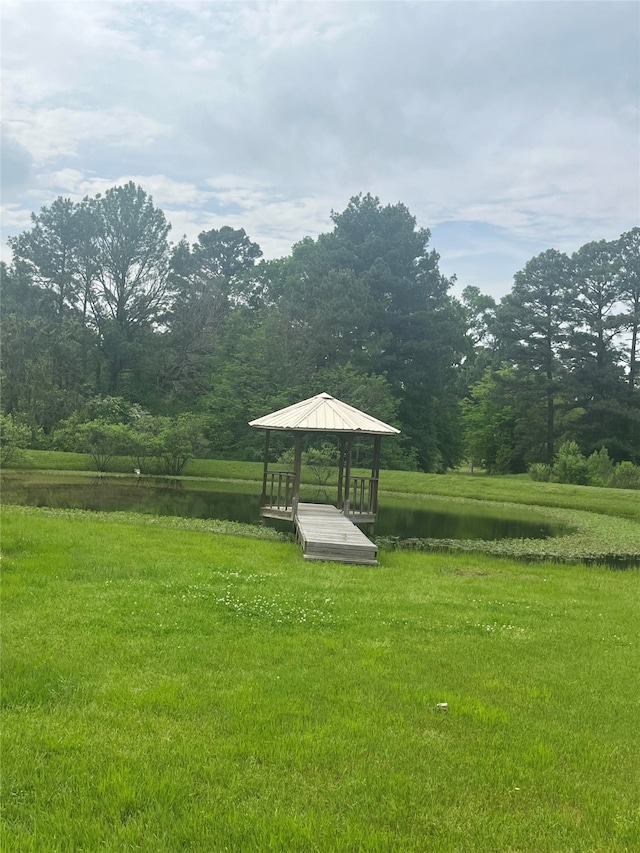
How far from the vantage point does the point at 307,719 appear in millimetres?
4340

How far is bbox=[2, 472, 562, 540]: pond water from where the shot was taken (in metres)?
17.7

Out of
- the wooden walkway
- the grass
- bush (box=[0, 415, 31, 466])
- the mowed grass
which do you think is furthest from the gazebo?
bush (box=[0, 415, 31, 466])

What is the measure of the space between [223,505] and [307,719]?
16.3 m

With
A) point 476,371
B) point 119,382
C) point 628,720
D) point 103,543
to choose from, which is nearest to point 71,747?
point 628,720

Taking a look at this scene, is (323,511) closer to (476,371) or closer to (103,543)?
(103,543)

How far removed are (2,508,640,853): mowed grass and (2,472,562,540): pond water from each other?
30.4ft

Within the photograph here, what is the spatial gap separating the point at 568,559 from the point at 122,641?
10867 millimetres

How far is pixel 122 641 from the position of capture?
5.77 m

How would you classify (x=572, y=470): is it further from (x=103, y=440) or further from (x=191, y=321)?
(x=191, y=321)

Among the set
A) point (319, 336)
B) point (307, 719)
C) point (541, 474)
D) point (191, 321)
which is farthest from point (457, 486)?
point (307, 719)

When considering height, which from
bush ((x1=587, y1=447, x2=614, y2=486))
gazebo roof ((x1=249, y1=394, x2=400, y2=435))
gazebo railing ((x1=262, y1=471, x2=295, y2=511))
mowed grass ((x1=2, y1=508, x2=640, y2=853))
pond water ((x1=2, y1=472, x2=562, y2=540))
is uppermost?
gazebo roof ((x1=249, y1=394, x2=400, y2=435))

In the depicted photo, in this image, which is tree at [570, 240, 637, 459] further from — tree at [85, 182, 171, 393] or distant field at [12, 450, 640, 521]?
tree at [85, 182, 171, 393]

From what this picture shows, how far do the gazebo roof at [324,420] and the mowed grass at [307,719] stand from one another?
7.44 m

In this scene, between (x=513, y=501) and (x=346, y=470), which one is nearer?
(x=346, y=470)
